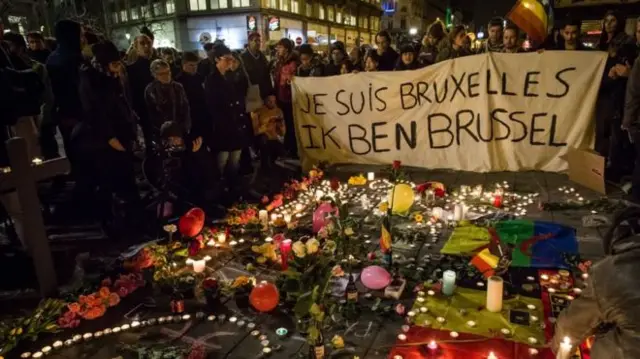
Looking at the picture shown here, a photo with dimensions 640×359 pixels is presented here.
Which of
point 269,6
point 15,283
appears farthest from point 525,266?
point 269,6

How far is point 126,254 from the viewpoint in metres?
4.54

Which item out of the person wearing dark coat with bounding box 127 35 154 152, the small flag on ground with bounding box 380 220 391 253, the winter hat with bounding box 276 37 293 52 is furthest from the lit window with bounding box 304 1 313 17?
the small flag on ground with bounding box 380 220 391 253

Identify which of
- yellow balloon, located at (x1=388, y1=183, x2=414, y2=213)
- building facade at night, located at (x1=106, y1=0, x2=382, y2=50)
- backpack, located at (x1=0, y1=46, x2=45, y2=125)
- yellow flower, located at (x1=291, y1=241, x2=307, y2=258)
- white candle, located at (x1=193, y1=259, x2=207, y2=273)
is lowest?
white candle, located at (x1=193, y1=259, x2=207, y2=273)

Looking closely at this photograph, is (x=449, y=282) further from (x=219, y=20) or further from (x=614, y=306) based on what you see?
(x=219, y=20)

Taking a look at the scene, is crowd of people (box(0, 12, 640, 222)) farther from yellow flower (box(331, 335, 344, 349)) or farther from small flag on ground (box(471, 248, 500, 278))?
yellow flower (box(331, 335, 344, 349))

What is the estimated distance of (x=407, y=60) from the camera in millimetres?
6926

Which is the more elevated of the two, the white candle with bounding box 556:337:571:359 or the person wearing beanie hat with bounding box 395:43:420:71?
the person wearing beanie hat with bounding box 395:43:420:71

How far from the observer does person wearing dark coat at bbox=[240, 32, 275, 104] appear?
7230mm

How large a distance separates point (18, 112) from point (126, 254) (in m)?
1.60

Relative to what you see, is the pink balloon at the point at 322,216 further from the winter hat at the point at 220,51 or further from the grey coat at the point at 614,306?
the grey coat at the point at 614,306

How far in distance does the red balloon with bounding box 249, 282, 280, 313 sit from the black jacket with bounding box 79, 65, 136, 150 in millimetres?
2755

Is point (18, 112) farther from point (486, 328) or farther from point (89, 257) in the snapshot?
Answer: point (486, 328)

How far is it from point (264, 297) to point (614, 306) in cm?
223

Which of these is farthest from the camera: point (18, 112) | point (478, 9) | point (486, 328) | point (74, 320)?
point (478, 9)
